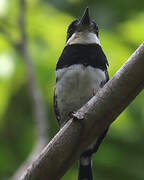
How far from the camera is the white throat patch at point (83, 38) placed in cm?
341

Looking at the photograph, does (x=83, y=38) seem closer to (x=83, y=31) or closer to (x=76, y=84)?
(x=83, y=31)

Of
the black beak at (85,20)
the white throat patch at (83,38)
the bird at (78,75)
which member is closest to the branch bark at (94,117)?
the bird at (78,75)

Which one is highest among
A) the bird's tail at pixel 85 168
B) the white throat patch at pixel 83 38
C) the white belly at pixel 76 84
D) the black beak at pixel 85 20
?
the black beak at pixel 85 20

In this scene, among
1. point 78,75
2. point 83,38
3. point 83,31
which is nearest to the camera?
point 78,75

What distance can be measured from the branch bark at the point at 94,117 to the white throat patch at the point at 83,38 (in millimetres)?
1138

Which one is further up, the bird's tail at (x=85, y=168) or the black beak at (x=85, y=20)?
the black beak at (x=85, y=20)

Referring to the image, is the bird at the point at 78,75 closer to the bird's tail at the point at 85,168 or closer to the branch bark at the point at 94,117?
the bird's tail at the point at 85,168

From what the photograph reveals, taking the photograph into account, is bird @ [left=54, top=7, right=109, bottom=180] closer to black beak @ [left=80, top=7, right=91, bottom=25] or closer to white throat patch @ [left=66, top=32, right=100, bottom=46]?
white throat patch @ [left=66, top=32, right=100, bottom=46]

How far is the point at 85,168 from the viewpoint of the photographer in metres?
3.51

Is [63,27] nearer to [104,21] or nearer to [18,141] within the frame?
[104,21]

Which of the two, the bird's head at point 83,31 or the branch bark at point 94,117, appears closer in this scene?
the branch bark at point 94,117

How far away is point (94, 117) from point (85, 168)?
129 cm

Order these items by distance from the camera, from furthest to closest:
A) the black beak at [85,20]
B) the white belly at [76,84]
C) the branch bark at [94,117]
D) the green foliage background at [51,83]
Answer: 1. the green foliage background at [51,83]
2. the black beak at [85,20]
3. the white belly at [76,84]
4. the branch bark at [94,117]

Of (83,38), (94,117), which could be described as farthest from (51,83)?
(94,117)
